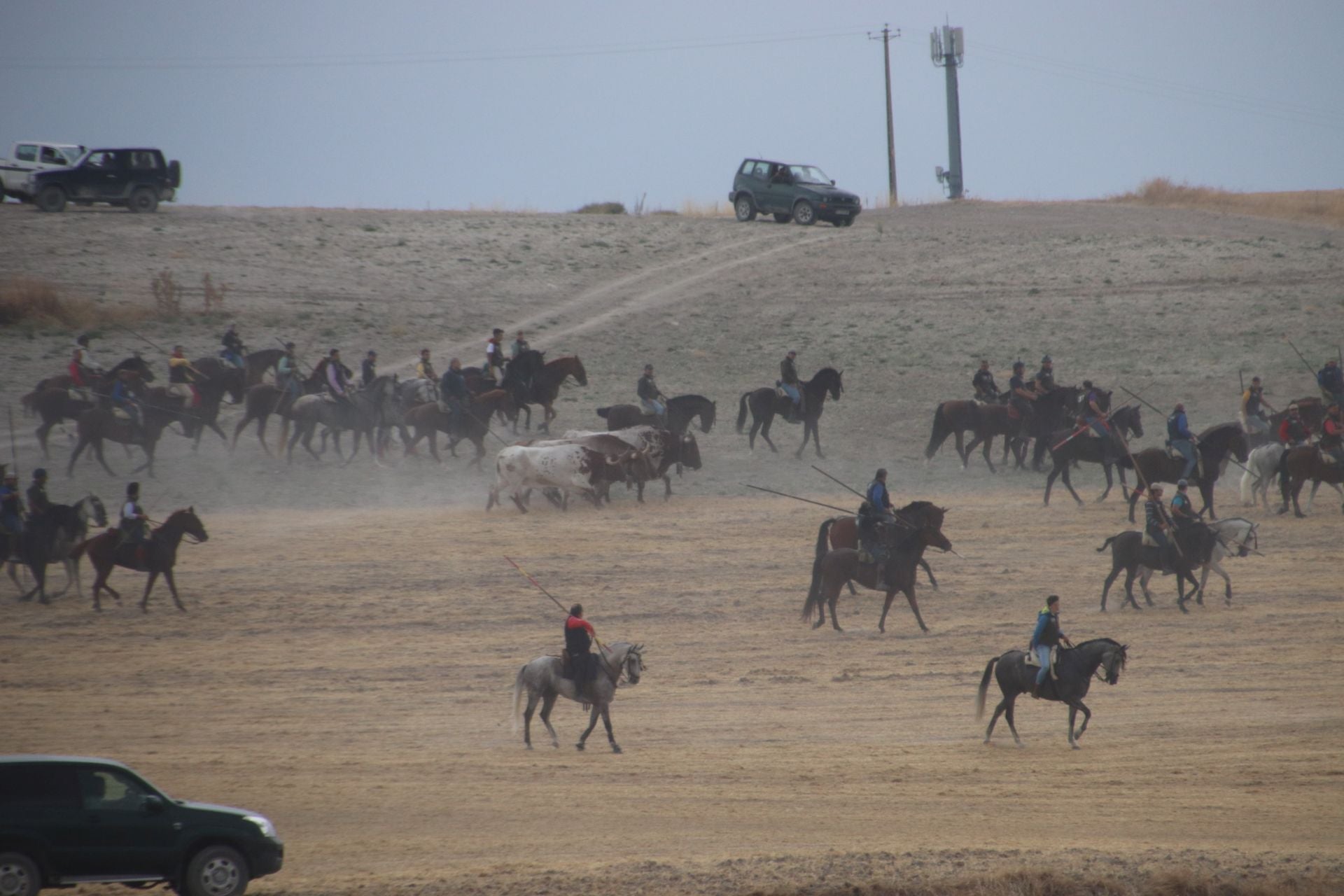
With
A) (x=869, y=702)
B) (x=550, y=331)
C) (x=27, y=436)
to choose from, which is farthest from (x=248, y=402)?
(x=869, y=702)

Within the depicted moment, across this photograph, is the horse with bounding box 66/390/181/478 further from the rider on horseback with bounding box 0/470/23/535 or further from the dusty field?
the rider on horseback with bounding box 0/470/23/535

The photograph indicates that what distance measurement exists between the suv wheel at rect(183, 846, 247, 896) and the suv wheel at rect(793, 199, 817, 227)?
139 feet

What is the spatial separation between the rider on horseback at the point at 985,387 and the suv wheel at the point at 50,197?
32101 millimetres

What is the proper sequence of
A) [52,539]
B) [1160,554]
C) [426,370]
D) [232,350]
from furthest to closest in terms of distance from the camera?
[232,350]
[426,370]
[52,539]
[1160,554]

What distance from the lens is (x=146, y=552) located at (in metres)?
18.5

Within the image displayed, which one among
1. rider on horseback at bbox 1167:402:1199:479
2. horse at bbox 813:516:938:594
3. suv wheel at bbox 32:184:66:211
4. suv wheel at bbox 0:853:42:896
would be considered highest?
suv wheel at bbox 32:184:66:211

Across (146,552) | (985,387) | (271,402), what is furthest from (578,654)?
(985,387)

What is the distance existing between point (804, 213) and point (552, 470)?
27.8 meters

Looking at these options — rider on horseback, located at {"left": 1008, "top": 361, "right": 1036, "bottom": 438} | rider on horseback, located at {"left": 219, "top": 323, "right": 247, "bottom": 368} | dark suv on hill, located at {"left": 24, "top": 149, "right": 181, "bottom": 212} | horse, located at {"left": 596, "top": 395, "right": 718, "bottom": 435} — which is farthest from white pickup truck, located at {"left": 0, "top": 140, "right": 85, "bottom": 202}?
rider on horseback, located at {"left": 1008, "top": 361, "right": 1036, "bottom": 438}

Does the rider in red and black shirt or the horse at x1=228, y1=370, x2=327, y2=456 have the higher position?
the horse at x1=228, y1=370, x2=327, y2=456

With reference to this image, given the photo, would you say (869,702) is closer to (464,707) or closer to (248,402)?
(464,707)

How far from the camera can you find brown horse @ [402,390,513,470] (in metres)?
27.2

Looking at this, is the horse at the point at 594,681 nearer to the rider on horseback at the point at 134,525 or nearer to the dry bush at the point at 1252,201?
the rider on horseback at the point at 134,525

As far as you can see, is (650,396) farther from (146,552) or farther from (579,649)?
(579,649)
